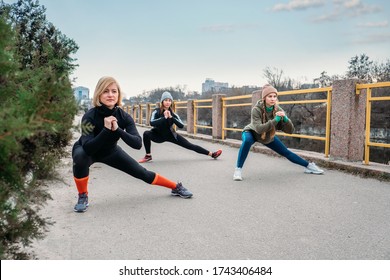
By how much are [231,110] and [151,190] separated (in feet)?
153

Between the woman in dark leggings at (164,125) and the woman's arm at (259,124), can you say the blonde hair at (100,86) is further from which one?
the woman in dark leggings at (164,125)

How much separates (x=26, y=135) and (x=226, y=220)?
272 centimetres

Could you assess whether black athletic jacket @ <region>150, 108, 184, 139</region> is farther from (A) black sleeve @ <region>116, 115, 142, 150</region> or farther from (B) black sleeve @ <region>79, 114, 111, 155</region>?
(B) black sleeve @ <region>79, 114, 111, 155</region>

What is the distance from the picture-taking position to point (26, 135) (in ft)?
4.75

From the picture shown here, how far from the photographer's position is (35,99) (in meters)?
1.56

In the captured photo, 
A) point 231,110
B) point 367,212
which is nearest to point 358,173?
point 367,212

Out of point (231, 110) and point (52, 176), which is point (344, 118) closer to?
point (52, 176)

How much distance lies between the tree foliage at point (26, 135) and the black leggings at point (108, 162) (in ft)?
6.88

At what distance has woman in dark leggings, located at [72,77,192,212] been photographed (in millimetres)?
4172

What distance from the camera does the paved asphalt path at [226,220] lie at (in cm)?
300

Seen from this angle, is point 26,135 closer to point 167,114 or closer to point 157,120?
point 167,114

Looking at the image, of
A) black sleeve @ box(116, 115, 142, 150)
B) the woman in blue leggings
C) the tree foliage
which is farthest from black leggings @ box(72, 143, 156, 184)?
the tree foliage

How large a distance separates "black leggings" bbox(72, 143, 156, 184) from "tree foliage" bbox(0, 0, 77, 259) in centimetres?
210

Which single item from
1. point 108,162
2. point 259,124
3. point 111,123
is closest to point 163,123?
point 259,124
